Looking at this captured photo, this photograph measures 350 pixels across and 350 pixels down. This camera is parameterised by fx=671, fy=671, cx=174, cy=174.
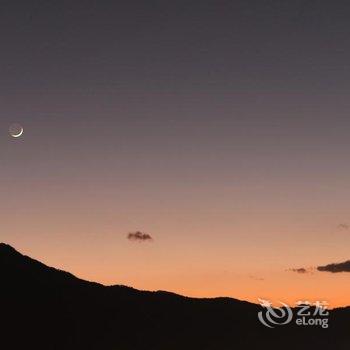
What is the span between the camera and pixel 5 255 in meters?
195

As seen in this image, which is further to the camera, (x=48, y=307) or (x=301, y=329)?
(x=301, y=329)

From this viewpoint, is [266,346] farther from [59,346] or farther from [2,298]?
[2,298]

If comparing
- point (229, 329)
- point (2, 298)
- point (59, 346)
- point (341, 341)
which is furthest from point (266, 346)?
point (2, 298)

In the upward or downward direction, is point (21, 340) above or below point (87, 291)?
below

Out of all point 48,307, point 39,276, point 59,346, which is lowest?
point 59,346

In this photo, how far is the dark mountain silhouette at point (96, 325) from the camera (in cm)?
15662

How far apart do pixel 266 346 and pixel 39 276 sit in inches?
2628

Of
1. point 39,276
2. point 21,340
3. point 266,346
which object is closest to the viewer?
point 21,340

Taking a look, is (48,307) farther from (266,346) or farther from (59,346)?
(266,346)

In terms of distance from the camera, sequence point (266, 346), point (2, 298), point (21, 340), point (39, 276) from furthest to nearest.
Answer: point (39, 276) → point (266, 346) → point (2, 298) → point (21, 340)

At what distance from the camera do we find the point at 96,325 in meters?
171

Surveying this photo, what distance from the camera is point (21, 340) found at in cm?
14750

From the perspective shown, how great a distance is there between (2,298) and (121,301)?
39.9m

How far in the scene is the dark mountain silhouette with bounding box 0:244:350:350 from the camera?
157m
